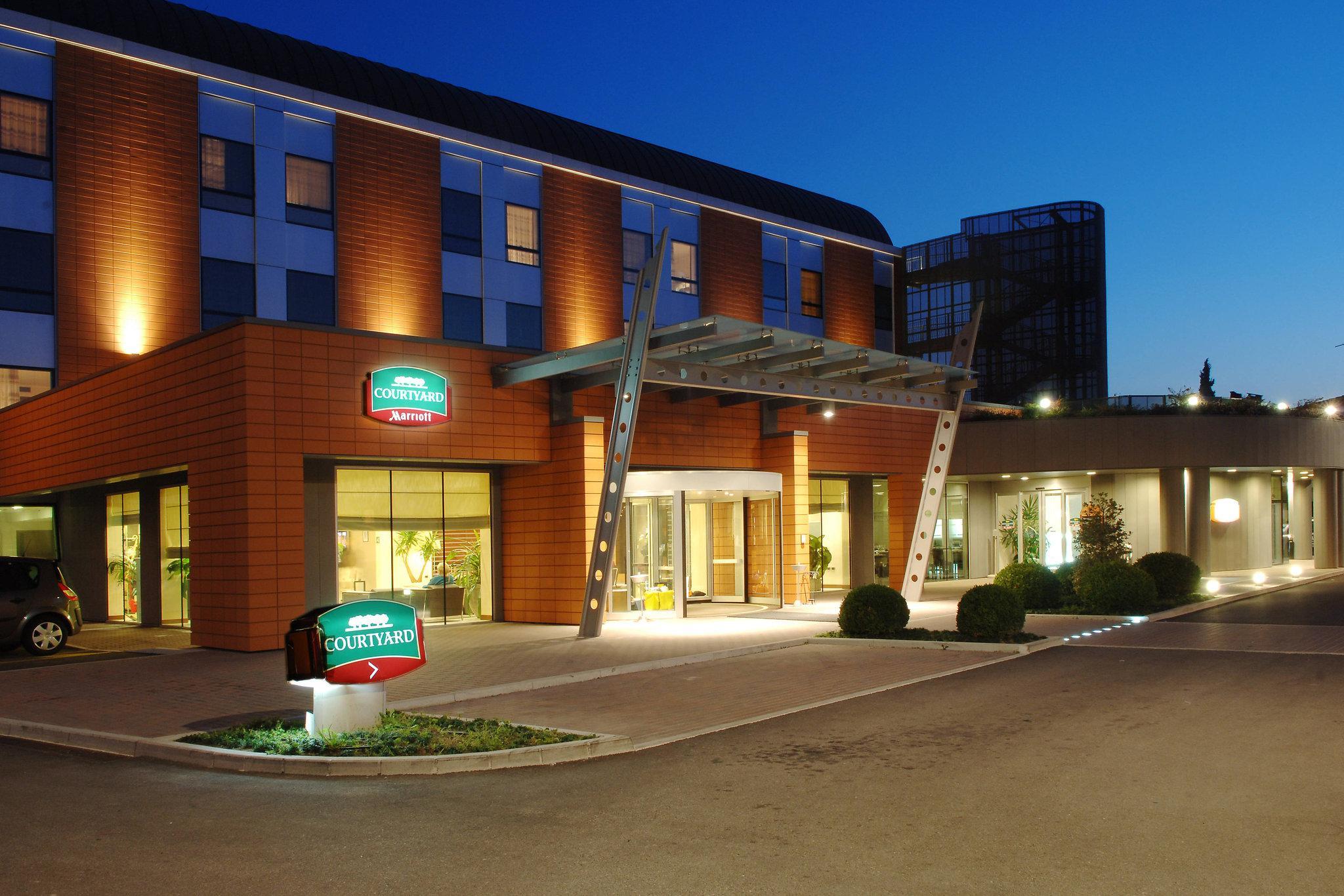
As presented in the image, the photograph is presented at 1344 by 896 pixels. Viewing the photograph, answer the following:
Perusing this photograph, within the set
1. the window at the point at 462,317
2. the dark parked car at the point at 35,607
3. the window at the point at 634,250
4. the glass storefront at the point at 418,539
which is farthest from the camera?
the window at the point at 634,250

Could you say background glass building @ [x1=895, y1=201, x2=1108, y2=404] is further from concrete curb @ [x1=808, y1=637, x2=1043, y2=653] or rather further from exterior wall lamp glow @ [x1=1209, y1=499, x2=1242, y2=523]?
concrete curb @ [x1=808, y1=637, x2=1043, y2=653]

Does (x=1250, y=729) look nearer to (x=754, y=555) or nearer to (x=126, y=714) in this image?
(x=126, y=714)

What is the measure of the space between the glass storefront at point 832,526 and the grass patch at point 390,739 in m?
19.7

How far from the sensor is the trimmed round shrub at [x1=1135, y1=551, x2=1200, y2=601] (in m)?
→ 23.6

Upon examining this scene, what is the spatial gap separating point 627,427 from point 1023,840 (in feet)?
40.6

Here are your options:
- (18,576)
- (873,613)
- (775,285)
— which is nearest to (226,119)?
(18,576)

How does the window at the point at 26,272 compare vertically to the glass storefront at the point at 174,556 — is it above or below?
above

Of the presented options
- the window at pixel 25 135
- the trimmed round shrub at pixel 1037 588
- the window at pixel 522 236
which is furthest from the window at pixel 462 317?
the trimmed round shrub at pixel 1037 588

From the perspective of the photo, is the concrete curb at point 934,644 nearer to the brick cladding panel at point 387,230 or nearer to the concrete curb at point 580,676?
the concrete curb at point 580,676

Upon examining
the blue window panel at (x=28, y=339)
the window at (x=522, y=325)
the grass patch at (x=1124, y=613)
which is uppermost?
the window at (x=522, y=325)

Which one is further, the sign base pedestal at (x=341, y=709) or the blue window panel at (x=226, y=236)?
the blue window panel at (x=226, y=236)

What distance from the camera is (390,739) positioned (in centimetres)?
955

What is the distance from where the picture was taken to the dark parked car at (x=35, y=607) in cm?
1752

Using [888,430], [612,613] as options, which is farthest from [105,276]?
[888,430]
